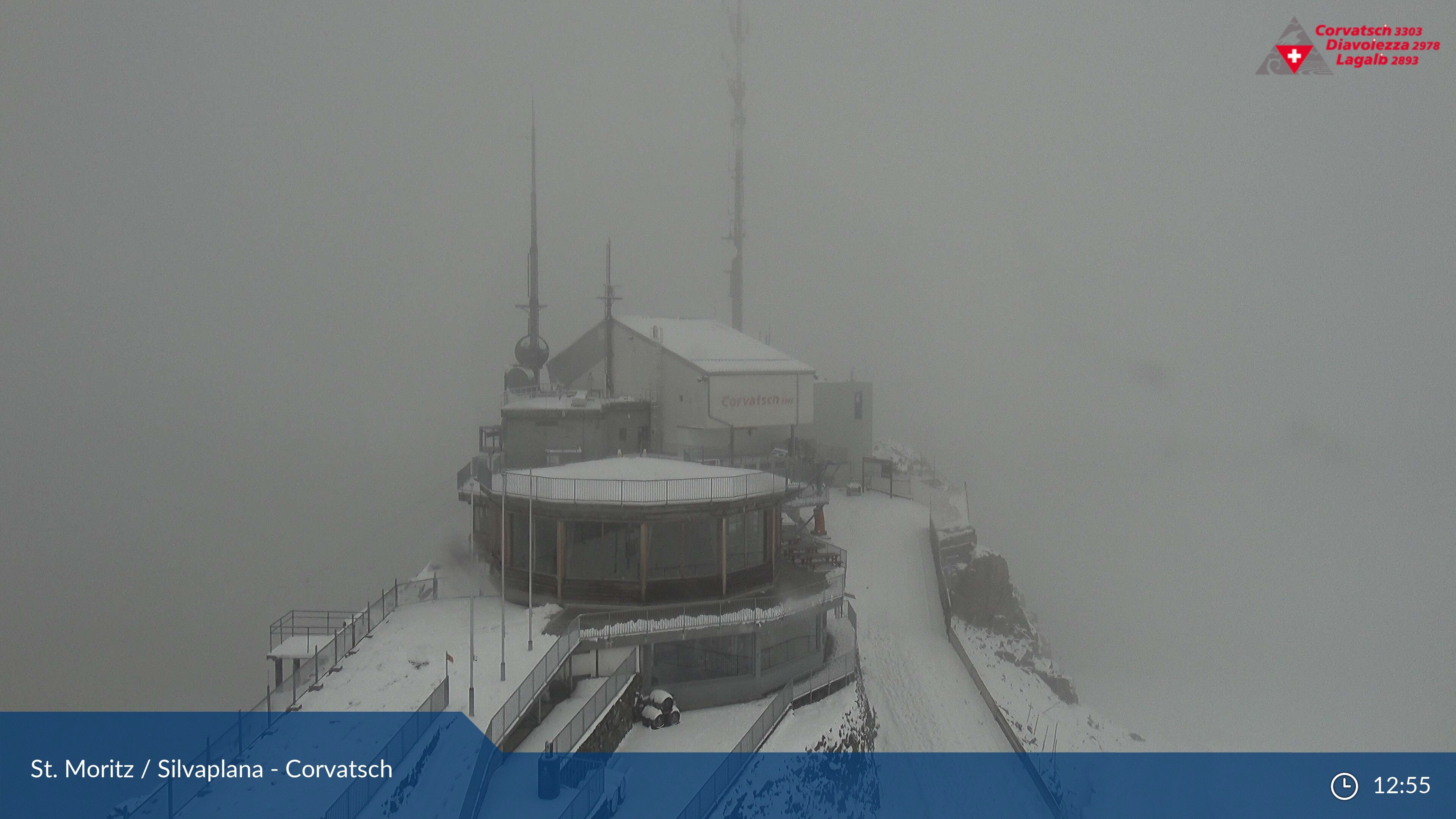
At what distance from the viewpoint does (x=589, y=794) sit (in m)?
14.8

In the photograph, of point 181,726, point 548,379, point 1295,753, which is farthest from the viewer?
point 548,379

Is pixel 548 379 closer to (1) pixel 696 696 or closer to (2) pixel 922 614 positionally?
(2) pixel 922 614

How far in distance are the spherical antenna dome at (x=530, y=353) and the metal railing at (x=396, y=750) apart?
1014 inches

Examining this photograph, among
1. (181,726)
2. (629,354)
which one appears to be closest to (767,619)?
(181,726)

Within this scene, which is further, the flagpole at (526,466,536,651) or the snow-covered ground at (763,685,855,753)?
the flagpole at (526,466,536,651)

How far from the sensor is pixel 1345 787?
2952 centimetres

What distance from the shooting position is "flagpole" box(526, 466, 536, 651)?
755 inches

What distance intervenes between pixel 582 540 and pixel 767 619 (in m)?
5.18

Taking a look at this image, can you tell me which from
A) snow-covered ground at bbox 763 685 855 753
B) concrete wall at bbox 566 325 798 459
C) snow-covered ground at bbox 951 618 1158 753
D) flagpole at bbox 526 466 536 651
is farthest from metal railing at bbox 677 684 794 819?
concrete wall at bbox 566 325 798 459

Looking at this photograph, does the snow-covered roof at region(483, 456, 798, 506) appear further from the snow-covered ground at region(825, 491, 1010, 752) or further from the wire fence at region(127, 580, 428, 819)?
the snow-covered ground at region(825, 491, 1010, 752)

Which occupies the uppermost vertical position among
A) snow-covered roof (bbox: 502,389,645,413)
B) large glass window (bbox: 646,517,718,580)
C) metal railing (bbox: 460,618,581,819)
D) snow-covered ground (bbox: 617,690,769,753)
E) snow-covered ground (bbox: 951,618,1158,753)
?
snow-covered roof (bbox: 502,389,645,413)

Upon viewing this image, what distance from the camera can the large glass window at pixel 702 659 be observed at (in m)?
21.4

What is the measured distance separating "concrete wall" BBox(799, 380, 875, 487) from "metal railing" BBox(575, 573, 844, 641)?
24.4 m

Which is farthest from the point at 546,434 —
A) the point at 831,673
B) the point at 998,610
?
the point at 998,610
